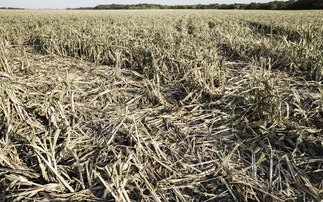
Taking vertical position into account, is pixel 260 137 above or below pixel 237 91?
below

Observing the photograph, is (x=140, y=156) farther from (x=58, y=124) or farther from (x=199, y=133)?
(x=58, y=124)

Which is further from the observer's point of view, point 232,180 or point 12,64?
point 12,64

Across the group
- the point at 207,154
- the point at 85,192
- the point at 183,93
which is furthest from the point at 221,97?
the point at 85,192

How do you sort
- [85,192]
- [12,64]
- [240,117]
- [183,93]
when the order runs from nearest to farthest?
[85,192], [240,117], [183,93], [12,64]

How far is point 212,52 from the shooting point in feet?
7.75

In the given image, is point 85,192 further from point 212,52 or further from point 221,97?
point 212,52

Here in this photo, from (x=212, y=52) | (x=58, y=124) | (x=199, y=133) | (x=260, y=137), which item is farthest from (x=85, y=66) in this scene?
(x=260, y=137)

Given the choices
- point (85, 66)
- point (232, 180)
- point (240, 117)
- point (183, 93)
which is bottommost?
point (232, 180)

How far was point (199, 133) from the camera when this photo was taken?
1425mm

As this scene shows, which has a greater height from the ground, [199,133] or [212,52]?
[212,52]

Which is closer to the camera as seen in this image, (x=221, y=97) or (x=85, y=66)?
(x=221, y=97)

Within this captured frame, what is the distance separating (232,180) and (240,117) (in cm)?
65

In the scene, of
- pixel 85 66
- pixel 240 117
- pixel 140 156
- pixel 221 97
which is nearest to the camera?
pixel 140 156

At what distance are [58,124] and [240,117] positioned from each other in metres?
1.55
